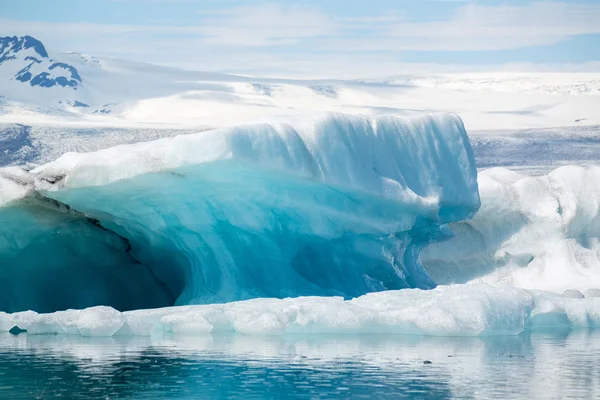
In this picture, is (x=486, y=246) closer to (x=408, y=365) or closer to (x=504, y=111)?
(x=408, y=365)

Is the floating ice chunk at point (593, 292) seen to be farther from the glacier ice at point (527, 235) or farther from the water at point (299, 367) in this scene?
the water at point (299, 367)

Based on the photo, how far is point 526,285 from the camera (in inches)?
803

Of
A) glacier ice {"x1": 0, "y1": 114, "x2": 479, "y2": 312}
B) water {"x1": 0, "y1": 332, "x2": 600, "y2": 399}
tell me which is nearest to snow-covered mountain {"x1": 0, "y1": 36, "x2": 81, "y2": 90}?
glacier ice {"x1": 0, "y1": 114, "x2": 479, "y2": 312}

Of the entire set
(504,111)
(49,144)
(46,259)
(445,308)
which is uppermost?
(504,111)

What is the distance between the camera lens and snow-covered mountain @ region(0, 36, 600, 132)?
7094cm

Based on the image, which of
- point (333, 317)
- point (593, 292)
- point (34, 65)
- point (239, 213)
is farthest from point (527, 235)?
point (34, 65)

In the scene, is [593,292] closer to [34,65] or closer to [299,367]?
[299,367]

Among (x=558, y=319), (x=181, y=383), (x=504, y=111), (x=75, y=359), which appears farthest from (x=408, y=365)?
(x=504, y=111)

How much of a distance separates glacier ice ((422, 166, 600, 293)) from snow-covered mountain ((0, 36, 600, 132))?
44215mm

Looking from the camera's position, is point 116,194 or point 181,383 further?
point 116,194

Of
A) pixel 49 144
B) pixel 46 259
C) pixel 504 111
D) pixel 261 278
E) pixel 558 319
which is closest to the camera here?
pixel 558 319

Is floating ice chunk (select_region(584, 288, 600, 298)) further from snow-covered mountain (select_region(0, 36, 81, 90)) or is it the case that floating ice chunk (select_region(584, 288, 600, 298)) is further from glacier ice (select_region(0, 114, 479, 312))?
snow-covered mountain (select_region(0, 36, 81, 90))

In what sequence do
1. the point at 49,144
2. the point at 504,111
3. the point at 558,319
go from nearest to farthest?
the point at 558,319, the point at 49,144, the point at 504,111

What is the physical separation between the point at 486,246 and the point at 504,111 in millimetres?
53153
